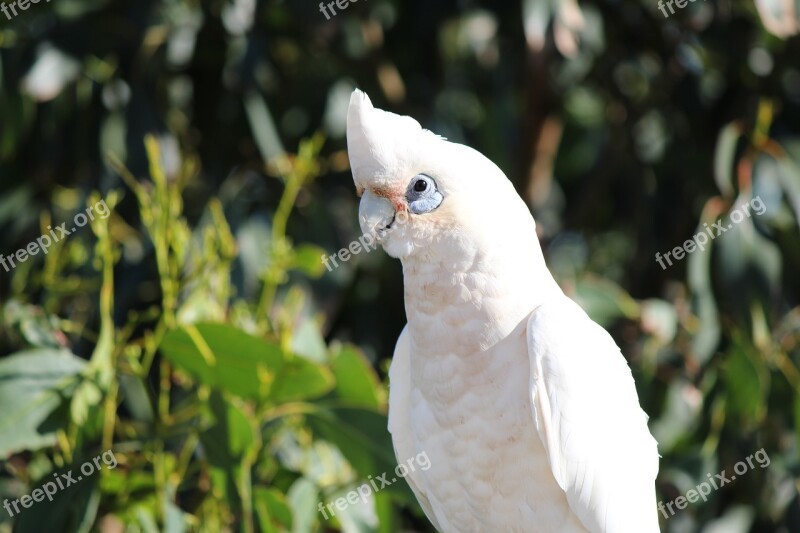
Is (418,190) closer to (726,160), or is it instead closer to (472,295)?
(472,295)

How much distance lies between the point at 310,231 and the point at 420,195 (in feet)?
2.96

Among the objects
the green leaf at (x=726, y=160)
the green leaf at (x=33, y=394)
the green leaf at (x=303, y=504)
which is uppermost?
the green leaf at (x=33, y=394)

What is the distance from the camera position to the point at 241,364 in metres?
1.48

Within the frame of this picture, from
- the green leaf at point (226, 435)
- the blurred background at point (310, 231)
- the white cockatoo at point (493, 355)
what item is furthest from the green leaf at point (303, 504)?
the white cockatoo at point (493, 355)

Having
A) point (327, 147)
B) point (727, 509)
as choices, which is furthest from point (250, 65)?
point (727, 509)

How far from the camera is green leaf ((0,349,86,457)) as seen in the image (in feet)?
4.76

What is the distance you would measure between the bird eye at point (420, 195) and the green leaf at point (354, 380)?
480mm

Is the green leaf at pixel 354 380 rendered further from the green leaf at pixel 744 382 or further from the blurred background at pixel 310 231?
the green leaf at pixel 744 382

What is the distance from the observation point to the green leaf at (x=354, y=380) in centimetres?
157

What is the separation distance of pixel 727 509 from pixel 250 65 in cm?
120

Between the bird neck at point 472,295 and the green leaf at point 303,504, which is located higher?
the bird neck at point 472,295

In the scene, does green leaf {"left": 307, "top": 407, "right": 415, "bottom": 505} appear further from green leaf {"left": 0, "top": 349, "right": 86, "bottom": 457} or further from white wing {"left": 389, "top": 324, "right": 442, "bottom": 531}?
green leaf {"left": 0, "top": 349, "right": 86, "bottom": 457}

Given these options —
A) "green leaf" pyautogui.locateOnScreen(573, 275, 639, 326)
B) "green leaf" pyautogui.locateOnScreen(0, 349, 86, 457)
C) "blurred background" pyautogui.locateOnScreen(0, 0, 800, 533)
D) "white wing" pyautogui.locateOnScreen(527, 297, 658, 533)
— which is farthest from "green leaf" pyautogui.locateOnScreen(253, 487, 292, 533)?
"green leaf" pyautogui.locateOnScreen(573, 275, 639, 326)

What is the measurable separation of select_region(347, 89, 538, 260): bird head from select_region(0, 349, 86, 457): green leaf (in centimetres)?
57
